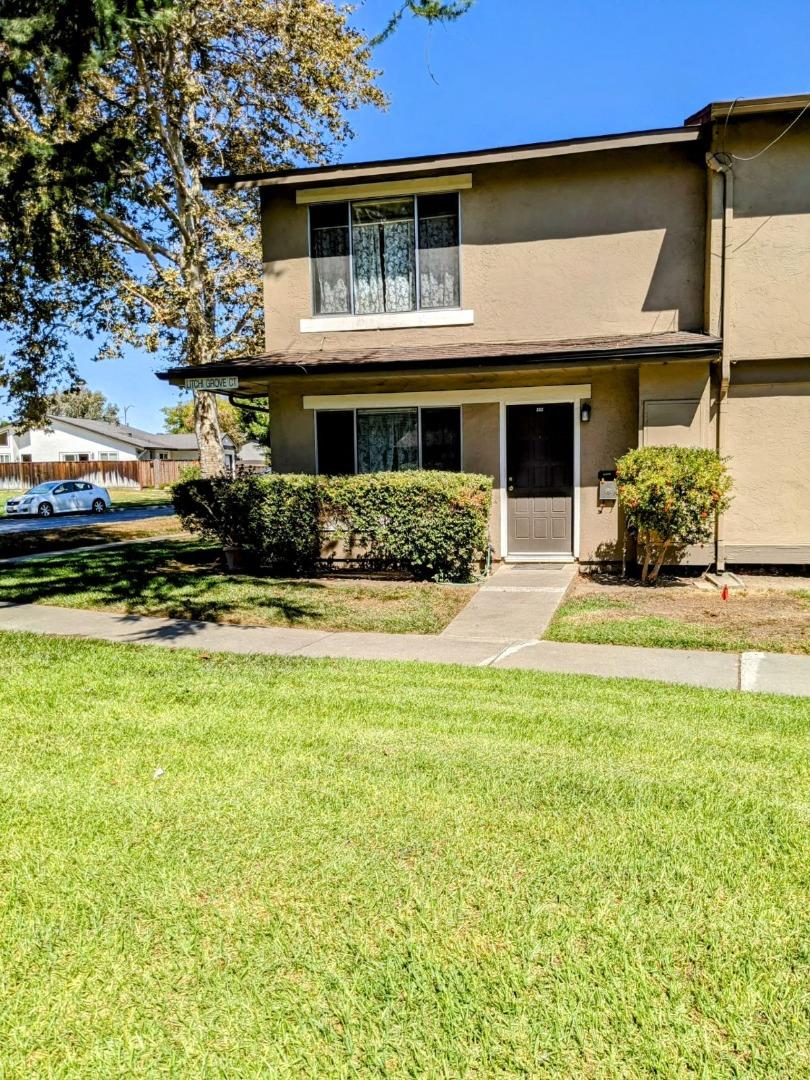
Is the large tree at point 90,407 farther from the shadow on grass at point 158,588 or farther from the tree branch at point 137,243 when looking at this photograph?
the shadow on grass at point 158,588

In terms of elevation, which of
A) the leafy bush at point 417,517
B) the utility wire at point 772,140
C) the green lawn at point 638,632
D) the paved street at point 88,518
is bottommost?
the green lawn at point 638,632

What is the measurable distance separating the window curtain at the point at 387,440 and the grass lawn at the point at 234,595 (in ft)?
7.37

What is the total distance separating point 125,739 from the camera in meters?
4.50

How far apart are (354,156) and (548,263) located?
41.0 ft

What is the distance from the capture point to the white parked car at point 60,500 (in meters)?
30.0

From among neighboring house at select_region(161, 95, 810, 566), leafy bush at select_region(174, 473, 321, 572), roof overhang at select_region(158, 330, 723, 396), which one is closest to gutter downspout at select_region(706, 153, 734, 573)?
neighboring house at select_region(161, 95, 810, 566)

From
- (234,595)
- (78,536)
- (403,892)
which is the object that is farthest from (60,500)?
(403,892)

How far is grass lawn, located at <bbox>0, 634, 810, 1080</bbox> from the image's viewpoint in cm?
222

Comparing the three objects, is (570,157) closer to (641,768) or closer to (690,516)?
(690,516)

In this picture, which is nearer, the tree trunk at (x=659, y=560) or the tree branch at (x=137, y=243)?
the tree trunk at (x=659, y=560)

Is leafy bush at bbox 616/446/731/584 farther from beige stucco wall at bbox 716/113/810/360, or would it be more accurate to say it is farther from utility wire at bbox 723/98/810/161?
utility wire at bbox 723/98/810/161

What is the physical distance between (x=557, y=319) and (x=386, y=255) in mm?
3029

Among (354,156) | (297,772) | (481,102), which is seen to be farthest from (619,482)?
(354,156)

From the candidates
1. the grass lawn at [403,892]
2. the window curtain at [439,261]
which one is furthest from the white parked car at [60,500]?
the grass lawn at [403,892]
